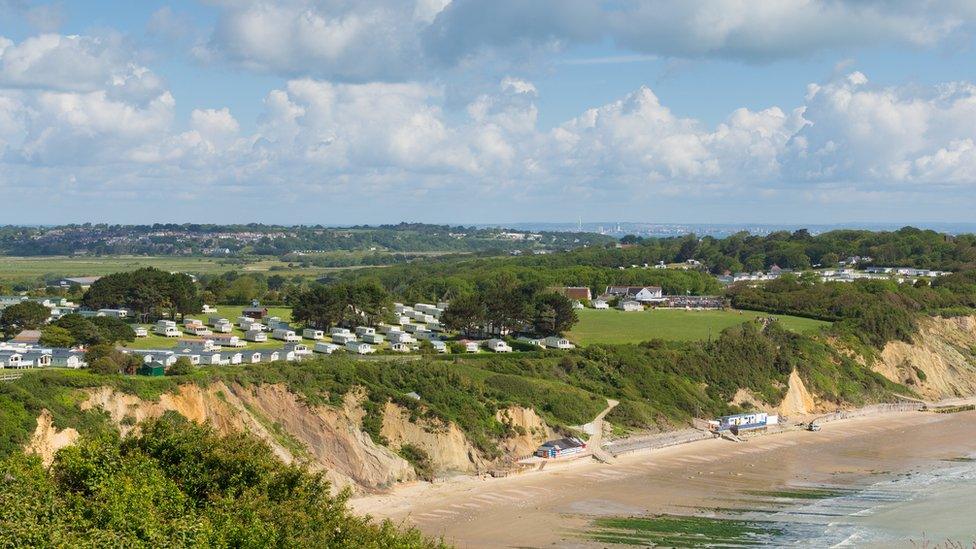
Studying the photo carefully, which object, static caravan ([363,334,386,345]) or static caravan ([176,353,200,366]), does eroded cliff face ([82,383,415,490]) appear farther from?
static caravan ([363,334,386,345])

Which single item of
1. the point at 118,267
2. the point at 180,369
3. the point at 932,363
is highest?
the point at 180,369

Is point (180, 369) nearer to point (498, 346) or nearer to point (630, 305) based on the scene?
point (498, 346)

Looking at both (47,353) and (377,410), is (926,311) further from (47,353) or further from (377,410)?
(47,353)

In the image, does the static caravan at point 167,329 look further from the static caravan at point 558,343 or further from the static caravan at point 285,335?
the static caravan at point 558,343

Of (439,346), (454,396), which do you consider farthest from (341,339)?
(454,396)

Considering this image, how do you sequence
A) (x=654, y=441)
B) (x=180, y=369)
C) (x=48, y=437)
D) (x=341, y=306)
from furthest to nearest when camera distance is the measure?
(x=341, y=306), (x=654, y=441), (x=180, y=369), (x=48, y=437)

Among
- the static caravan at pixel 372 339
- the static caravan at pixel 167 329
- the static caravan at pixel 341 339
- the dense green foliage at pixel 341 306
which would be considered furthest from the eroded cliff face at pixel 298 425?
the dense green foliage at pixel 341 306
